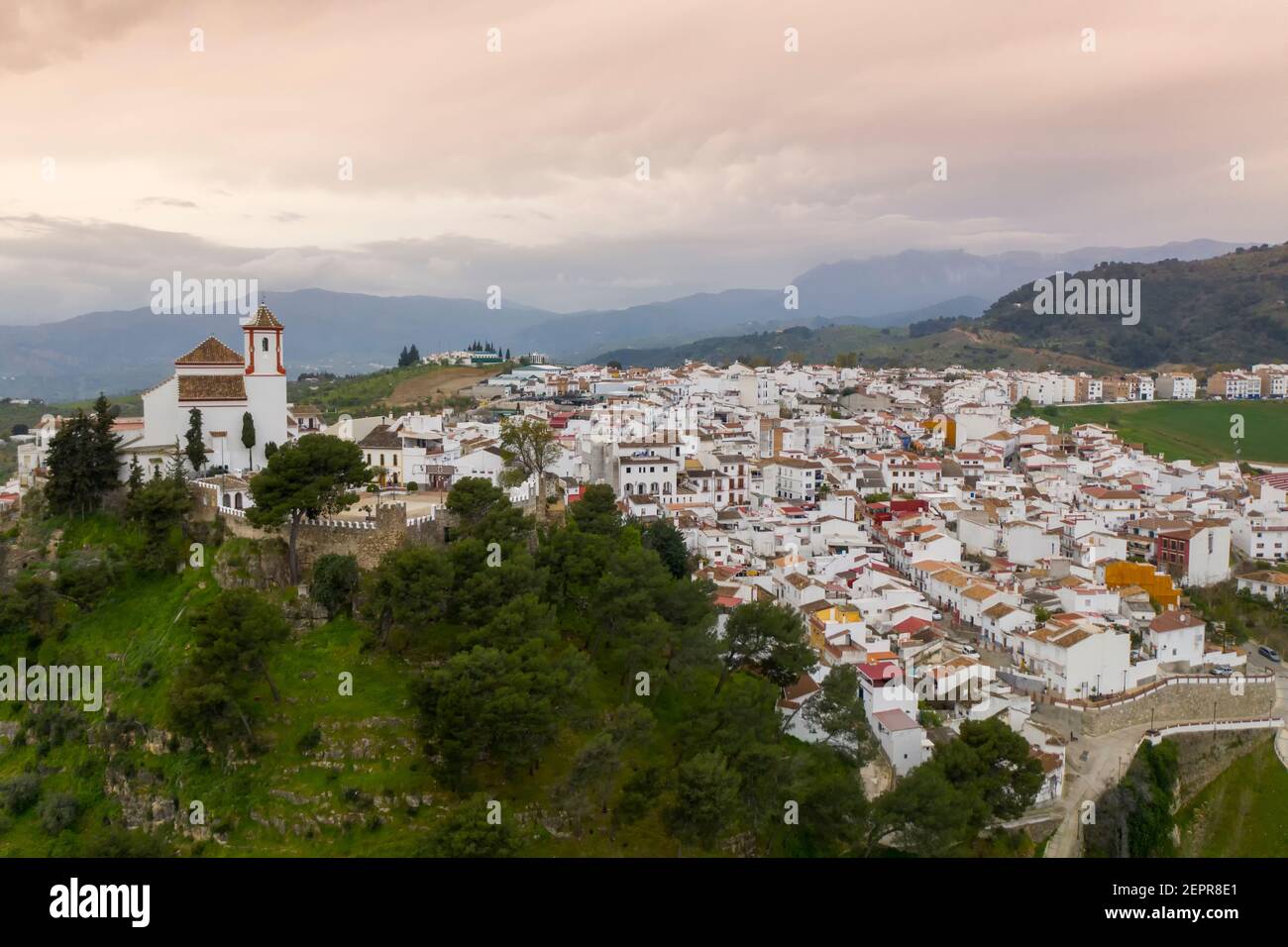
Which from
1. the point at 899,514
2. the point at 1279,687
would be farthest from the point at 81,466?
the point at 1279,687

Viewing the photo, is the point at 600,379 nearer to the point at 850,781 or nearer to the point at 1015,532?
the point at 1015,532

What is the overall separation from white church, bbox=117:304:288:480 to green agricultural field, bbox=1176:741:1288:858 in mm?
23734

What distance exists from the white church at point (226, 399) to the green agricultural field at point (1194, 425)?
46424 mm

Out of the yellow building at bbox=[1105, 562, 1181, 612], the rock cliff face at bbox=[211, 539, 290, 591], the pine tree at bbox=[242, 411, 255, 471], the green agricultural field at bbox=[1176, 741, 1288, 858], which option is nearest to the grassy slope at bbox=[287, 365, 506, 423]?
the pine tree at bbox=[242, 411, 255, 471]

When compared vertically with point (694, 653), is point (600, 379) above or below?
above

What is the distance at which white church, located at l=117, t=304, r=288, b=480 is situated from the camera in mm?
23438

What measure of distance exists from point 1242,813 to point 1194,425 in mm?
45077

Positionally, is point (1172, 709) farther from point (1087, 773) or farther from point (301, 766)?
point (301, 766)

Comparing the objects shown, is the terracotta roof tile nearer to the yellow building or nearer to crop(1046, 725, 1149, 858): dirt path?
crop(1046, 725, 1149, 858): dirt path

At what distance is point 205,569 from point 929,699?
1586cm

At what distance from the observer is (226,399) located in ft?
78.1

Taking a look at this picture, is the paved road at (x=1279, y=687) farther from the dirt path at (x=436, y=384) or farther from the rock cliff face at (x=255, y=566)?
the dirt path at (x=436, y=384)
